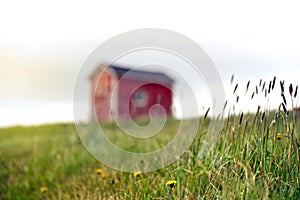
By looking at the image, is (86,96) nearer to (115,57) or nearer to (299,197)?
(115,57)

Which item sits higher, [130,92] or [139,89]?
[139,89]

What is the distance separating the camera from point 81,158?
286 inches

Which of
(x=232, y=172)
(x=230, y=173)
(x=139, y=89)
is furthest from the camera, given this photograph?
(x=139, y=89)

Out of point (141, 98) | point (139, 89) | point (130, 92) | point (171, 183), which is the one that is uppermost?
point (139, 89)

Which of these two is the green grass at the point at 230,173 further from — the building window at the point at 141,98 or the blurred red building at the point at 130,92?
the building window at the point at 141,98

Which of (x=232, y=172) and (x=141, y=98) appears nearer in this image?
(x=232, y=172)

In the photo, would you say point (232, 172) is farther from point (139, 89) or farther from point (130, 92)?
point (130, 92)

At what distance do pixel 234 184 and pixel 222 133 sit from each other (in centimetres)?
91

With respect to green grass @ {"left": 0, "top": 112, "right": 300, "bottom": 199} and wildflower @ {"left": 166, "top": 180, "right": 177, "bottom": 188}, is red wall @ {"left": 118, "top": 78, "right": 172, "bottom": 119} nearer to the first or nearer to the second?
green grass @ {"left": 0, "top": 112, "right": 300, "bottom": 199}

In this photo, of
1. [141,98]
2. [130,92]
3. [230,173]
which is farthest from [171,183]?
[130,92]

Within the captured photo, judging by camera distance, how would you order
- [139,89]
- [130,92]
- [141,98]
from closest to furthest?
[141,98], [139,89], [130,92]

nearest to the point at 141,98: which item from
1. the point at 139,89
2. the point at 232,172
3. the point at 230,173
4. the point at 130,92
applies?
the point at 139,89

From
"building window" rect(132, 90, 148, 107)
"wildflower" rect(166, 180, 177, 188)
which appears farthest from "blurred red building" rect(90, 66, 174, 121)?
"wildflower" rect(166, 180, 177, 188)

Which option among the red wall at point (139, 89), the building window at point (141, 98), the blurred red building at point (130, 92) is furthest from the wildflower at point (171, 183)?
the building window at point (141, 98)
